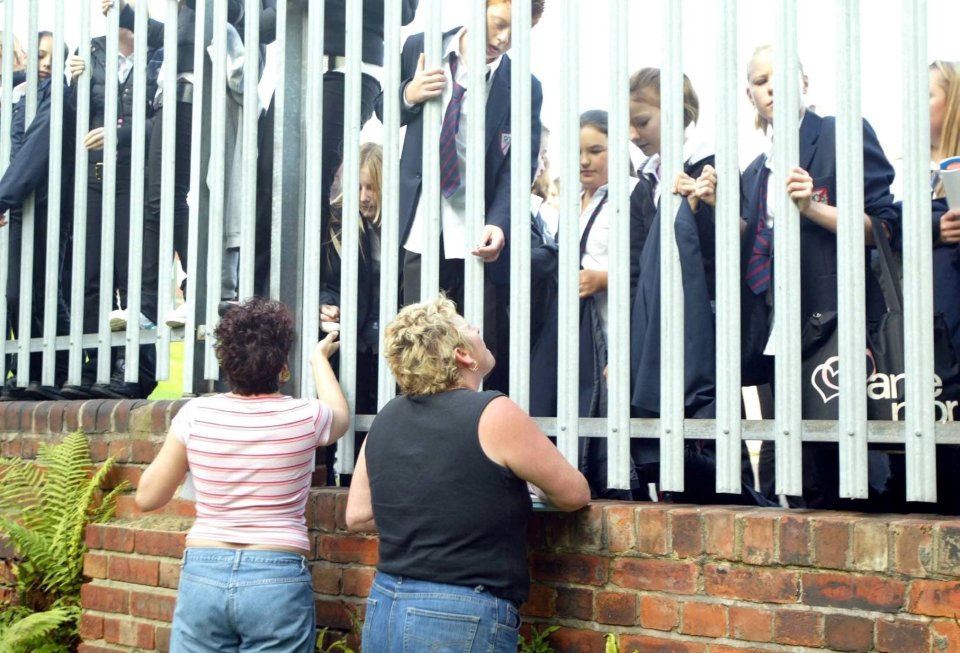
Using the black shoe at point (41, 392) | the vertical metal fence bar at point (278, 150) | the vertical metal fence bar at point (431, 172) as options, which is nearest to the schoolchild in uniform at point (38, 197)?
the black shoe at point (41, 392)

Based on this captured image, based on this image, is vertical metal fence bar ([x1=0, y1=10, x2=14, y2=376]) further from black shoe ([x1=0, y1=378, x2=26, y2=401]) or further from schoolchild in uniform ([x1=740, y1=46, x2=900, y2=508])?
schoolchild in uniform ([x1=740, y1=46, x2=900, y2=508])

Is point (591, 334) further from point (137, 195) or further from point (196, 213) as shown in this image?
point (137, 195)

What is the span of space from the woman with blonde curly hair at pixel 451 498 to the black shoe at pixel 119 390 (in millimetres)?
1959

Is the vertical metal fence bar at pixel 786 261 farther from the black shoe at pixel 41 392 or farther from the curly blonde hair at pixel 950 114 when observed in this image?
the black shoe at pixel 41 392

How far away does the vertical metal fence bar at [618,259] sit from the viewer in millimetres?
3531

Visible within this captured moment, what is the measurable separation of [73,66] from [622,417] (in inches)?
118

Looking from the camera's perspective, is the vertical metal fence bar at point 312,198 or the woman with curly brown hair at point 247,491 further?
the vertical metal fence bar at point 312,198

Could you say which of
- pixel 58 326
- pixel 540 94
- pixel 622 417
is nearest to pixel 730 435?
pixel 622 417

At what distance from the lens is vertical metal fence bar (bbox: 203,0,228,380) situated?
178 inches

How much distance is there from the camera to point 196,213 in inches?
180

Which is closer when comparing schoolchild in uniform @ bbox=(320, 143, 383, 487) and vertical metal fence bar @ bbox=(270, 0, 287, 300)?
schoolchild in uniform @ bbox=(320, 143, 383, 487)

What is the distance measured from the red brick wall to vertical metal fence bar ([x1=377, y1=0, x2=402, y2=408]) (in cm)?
45

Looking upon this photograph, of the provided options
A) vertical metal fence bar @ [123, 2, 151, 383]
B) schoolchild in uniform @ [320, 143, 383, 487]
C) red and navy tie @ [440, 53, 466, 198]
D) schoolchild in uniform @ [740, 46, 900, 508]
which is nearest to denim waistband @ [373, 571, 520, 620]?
schoolchild in uniform @ [740, 46, 900, 508]

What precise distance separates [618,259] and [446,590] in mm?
1065
